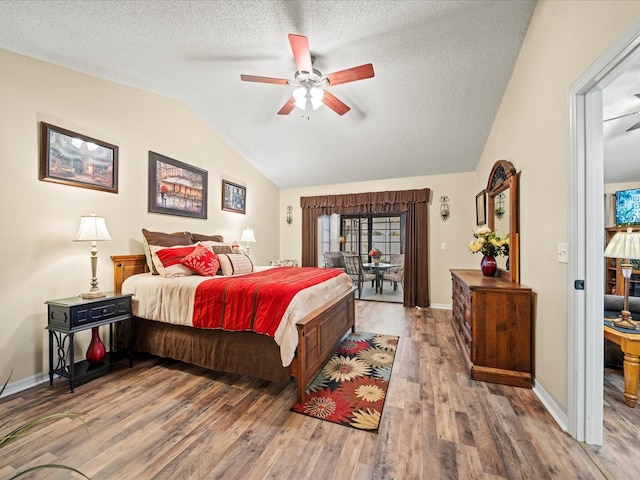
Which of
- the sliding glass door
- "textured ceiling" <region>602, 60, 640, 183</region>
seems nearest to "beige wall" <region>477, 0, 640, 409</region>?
"textured ceiling" <region>602, 60, 640, 183</region>

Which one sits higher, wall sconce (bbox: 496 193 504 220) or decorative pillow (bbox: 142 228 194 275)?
wall sconce (bbox: 496 193 504 220)

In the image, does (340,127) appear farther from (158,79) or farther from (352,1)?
(158,79)

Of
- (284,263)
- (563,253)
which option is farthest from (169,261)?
(563,253)

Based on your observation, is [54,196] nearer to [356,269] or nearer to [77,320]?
[77,320]

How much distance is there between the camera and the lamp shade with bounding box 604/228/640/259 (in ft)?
6.30

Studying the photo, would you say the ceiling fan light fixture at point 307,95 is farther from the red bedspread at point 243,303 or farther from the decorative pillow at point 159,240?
the decorative pillow at point 159,240

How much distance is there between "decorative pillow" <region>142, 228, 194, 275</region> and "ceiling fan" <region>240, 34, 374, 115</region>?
6.43ft

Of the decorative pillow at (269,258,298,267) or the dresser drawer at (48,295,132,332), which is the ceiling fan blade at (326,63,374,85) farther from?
the decorative pillow at (269,258,298,267)

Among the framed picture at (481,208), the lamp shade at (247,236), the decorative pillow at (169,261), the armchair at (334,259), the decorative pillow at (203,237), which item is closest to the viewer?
the decorative pillow at (169,261)

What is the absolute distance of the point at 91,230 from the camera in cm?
241

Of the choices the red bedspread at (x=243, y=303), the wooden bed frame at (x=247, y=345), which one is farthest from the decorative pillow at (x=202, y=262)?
the wooden bed frame at (x=247, y=345)

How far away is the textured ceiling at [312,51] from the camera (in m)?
2.11

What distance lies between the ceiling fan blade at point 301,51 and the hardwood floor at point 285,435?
266 centimetres

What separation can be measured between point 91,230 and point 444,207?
4876 mm
